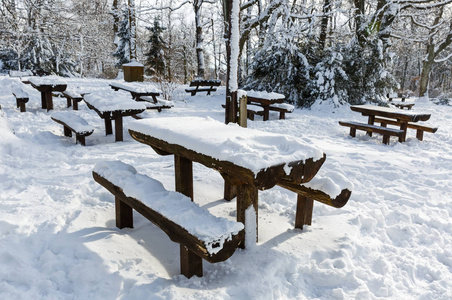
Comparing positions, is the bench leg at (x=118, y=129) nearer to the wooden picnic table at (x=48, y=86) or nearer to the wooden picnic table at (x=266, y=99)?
the wooden picnic table at (x=48, y=86)

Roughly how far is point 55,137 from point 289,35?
9666 millimetres

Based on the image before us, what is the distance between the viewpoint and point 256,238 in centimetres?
293

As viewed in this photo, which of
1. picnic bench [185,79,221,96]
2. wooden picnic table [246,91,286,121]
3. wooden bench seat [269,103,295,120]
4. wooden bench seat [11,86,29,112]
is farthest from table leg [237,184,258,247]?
picnic bench [185,79,221,96]

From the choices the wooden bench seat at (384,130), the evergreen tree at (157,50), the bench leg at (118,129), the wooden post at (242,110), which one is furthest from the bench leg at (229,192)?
the evergreen tree at (157,50)

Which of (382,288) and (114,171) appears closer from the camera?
(382,288)

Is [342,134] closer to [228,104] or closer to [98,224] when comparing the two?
[228,104]

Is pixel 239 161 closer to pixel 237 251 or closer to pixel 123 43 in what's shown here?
pixel 237 251

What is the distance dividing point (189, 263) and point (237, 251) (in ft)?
1.83

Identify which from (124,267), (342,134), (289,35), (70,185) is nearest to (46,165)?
(70,185)

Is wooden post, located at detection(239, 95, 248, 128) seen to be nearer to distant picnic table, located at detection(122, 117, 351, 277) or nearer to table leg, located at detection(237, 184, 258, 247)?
distant picnic table, located at detection(122, 117, 351, 277)

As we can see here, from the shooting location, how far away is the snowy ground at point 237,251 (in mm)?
2270

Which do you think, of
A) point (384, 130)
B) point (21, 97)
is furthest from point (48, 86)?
point (384, 130)

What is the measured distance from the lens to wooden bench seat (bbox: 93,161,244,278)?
2049 millimetres

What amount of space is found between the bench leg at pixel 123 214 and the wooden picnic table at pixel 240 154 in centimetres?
51
